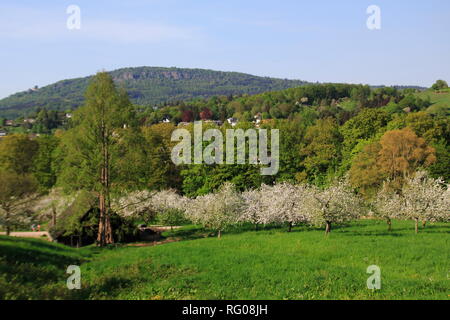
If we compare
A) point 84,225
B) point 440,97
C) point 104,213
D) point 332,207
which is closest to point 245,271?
point 332,207

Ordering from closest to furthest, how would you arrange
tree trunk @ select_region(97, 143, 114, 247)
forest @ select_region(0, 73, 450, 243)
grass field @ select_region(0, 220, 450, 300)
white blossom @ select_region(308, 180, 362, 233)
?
grass field @ select_region(0, 220, 450, 300) < white blossom @ select_region(308, 180, 362, 233) < forest @ select_region(0, 73, 450, 243) < tree trunk @ select_region(97, 143, 114, 247)

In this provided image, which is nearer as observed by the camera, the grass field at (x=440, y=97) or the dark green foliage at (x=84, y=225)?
the dark green foliage at (x=84, y=225)

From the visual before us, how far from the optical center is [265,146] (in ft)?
197

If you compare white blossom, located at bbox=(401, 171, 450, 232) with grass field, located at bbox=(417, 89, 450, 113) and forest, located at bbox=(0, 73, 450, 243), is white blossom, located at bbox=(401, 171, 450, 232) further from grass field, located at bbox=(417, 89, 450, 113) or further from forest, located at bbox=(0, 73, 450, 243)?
grass field, located at bbox=(417, 89, 450, 113)

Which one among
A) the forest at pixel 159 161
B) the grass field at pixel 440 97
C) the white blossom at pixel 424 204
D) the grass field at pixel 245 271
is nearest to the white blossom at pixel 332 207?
the forest at pixel 159 161

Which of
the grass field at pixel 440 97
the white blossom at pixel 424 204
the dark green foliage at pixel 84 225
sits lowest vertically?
the dark green foliage at pixel 84 225

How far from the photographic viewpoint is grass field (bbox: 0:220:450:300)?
43.4 feet

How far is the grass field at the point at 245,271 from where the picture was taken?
1324 centimetres

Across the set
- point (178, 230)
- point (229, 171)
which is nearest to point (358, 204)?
point (178, 230)

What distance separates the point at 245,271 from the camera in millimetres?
16656

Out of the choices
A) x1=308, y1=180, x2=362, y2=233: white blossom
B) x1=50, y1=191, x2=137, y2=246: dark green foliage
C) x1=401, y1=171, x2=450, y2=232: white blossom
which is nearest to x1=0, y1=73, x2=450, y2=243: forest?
x1=50, y1=191, x2=137, y2=246: dark green foliage

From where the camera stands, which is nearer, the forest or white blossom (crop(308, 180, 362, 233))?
white blossom (crop(308, 180, 362, 233))

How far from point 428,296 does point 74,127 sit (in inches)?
1018

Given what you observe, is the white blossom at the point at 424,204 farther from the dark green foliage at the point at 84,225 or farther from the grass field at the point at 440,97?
the grass field at the point at 440,97
